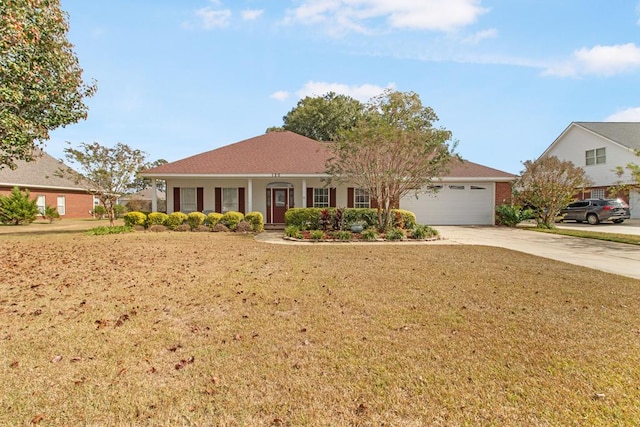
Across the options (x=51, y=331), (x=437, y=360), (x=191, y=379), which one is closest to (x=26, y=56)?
(x=51, y=331)

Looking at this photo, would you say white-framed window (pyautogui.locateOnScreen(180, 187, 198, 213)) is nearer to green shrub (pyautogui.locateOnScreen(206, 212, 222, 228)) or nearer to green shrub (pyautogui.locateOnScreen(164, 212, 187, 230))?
green shrub (pyautogui.locateOnScreen(164, 212, 187, 230))

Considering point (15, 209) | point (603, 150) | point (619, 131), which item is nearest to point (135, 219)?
point (15, 209)

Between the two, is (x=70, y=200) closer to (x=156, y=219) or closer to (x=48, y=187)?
(x=48, y=187)

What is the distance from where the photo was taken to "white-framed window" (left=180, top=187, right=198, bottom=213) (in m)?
18.5

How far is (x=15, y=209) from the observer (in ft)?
66.5

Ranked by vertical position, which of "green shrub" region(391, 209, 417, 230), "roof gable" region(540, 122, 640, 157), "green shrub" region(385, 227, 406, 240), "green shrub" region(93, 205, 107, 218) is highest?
"roof gable" region(540, 122, 640, 157)

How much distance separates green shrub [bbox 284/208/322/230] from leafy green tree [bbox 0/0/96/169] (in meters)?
8.15

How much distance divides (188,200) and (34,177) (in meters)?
16.4

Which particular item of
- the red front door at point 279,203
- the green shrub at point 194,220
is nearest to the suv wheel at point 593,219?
the red front door at point 279,203

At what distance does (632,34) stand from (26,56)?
65.1 feet

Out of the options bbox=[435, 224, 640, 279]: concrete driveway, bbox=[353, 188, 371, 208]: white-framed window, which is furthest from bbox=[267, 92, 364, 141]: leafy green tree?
bbox=[435, 224, 640, 279]: concrete driveway

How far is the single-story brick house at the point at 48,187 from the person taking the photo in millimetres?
24234

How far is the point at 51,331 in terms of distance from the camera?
3.91 meters

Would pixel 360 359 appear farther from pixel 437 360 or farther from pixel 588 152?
pixel 588 152
